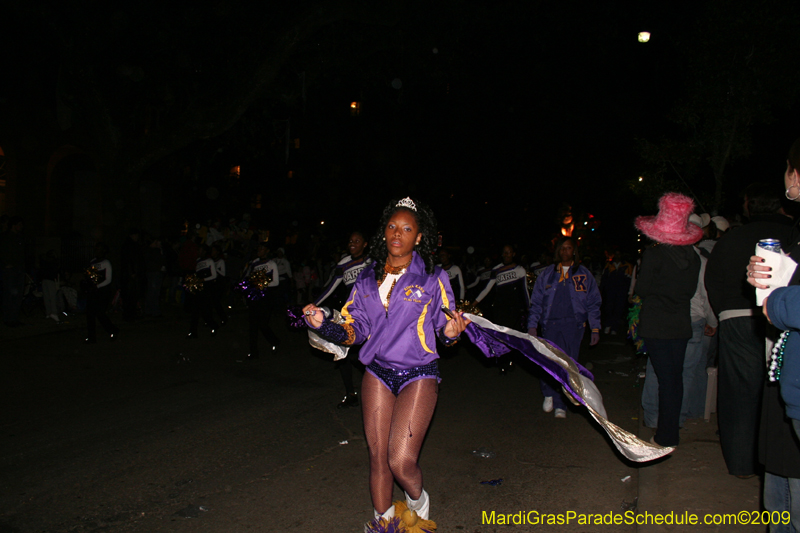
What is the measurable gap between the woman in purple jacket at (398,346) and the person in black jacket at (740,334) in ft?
7.04

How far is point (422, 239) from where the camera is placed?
3918 mm

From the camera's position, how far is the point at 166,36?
48.5 feet

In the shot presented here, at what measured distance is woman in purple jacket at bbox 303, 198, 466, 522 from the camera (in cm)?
351

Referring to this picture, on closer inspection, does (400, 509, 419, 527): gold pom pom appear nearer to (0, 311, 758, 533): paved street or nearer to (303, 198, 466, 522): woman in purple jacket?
(303, 198, 466, 522): woman in purple jacket

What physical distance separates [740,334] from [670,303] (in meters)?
0.87

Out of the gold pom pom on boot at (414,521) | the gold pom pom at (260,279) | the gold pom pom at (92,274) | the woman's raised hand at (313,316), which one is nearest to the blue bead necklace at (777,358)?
the gold pom pom on boot at (414,521)

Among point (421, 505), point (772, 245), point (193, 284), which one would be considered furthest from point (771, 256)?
point (193, 284)

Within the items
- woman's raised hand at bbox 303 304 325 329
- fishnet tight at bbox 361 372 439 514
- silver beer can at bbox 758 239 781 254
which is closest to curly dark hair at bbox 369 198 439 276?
woman's raised hand at bbox 303 304 325 329

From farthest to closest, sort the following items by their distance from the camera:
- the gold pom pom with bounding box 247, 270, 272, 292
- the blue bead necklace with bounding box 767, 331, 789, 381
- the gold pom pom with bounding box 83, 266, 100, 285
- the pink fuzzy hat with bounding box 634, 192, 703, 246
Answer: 1. the gold pom pom with bounding box 83, 266, 100, 285
2. the gold pom pom with bounding box 247, 270, 272, 292
3. the pink fuzzy hat with bounding box 634, 192, 703, 246
4. the blue bead necklace with bounding box 767, 331, 789, 381

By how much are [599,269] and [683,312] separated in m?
18.8

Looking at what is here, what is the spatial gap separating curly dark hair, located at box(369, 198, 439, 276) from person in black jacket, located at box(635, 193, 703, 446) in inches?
93.3

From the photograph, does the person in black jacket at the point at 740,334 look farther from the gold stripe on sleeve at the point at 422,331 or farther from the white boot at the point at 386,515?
the white boot at the point at 386,515

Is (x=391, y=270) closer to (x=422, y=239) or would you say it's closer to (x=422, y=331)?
(x=422, y=239)

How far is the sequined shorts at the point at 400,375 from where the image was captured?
3607mm
